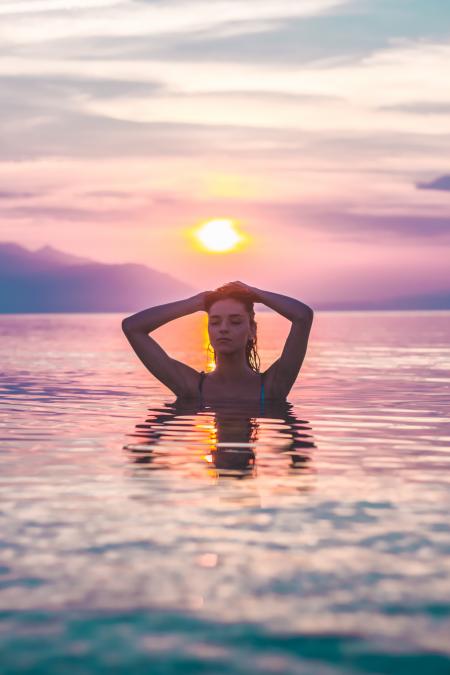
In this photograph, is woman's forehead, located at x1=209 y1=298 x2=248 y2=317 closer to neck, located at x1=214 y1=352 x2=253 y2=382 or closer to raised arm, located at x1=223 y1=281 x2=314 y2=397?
raised arm, located at x1=223 y1=281 x2=314 y2=397

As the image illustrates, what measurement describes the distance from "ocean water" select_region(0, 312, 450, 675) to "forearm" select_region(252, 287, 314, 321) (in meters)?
1.45

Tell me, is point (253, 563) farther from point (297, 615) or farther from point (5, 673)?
point (5, 673)

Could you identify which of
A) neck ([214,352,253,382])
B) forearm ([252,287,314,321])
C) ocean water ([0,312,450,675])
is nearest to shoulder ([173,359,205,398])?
neck ([214,352,253,382])

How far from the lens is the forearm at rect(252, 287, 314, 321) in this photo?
13062 millimetres

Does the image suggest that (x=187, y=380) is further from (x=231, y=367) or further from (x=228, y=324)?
(x=228, y=324)

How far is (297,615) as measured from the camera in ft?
15.8

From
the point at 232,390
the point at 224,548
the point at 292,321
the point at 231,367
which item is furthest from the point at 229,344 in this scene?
the point at 224,548

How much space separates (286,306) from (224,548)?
7399mm

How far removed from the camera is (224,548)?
237 inches

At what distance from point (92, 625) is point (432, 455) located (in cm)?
619

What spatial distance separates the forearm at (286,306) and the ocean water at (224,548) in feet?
4.75

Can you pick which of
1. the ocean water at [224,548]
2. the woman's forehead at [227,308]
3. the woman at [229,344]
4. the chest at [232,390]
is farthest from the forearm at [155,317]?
the ocean water at [224,548]

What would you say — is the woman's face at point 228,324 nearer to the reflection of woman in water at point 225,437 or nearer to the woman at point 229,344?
the woman at point 229,344

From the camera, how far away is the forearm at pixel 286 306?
42.9 feet
